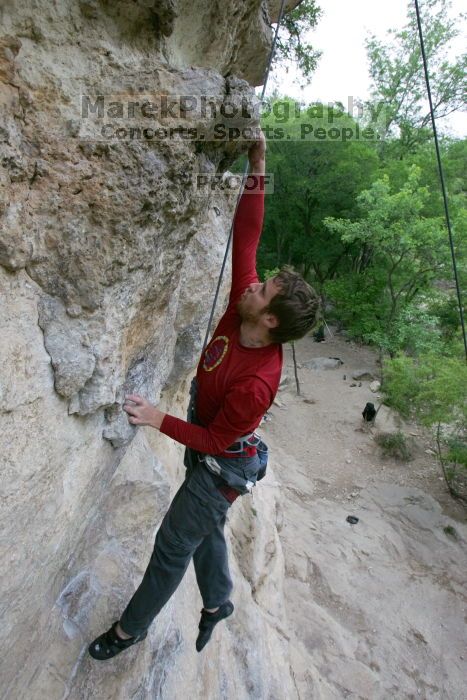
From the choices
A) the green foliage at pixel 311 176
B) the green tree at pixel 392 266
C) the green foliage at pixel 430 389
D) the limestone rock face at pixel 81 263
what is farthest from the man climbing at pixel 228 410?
the green foliage at pixel 311 176

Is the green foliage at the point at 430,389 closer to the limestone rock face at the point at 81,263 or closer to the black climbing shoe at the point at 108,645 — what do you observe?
the limestone rock face at the point at 81,263

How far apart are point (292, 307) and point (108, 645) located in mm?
2026

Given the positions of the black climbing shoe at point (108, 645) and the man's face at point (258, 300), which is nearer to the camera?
the man's face at point (258, 300)

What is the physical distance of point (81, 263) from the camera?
1.74 meters

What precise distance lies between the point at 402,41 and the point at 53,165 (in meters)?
22.9

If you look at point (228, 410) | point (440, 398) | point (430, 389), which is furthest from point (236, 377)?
point (430, 389)

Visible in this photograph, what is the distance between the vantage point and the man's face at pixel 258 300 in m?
2.05

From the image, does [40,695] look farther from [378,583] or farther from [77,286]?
[378,583]

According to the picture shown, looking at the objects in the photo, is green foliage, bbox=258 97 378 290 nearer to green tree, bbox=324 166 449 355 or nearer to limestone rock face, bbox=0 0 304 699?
green tree, bbox=324 166 449 355

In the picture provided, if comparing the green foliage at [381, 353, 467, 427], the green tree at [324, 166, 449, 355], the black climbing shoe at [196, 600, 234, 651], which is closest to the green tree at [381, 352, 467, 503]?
the green foliage at [381, 353, 467, 427]

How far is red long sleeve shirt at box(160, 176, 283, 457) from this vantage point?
200cm

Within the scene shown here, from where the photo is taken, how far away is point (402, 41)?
62.3 feet

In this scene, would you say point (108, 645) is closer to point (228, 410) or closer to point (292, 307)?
point (228, 410)

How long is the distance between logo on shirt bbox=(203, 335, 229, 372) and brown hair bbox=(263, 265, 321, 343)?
288mm
